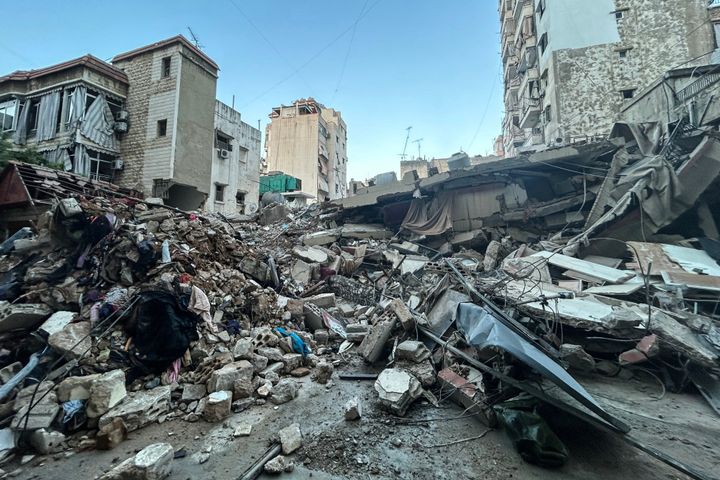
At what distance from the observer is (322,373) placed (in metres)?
3.75

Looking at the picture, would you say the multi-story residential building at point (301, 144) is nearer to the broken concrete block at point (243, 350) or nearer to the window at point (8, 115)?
the window at point (8, 115)

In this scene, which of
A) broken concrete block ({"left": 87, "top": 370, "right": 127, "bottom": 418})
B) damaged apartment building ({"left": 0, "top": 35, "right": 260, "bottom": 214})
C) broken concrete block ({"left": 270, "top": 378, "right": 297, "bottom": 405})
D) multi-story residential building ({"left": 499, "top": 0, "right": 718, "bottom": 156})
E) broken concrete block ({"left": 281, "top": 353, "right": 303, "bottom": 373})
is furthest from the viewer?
multi-story residential building ({"left": 499, "top": 0, "right": 718, "bottom": 156})

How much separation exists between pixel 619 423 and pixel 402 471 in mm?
1704

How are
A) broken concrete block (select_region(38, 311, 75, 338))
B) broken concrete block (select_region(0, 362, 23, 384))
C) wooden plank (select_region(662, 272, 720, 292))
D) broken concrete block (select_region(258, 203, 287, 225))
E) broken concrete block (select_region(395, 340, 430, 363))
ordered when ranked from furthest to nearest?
broken concrete block (select_region(258, 203, 287, 225)) < wooden plank (select_region(662, 272, 720, 292)) < broken concrete block (select_region(395, 340, 430, 363)) < broken concrete block (select_region(38, 311, 75, 338)) < broken concrete block (select_region(0, 362, 23, 384))

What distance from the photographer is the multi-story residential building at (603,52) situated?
50.3 ft

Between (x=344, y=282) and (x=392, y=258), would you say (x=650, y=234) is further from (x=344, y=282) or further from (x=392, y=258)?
(x=344, y=282)

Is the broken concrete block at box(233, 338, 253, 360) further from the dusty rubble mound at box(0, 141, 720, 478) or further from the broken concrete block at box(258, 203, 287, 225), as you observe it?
the broken concrete block at box(258, 203, 287, 225)

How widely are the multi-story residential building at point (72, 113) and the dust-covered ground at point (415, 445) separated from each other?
15777mm

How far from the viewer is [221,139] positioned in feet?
58.3

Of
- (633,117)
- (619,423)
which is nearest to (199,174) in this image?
(619,423)

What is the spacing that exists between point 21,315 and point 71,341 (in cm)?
96

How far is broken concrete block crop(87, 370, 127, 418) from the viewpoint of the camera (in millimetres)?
2801

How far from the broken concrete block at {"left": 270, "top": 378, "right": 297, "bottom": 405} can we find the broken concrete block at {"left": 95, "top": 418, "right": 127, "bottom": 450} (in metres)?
1.34

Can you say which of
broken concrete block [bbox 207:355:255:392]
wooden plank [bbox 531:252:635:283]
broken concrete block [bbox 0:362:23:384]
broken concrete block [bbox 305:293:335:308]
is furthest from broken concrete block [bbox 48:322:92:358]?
wooden plank [bbox 531:252:635:283]
